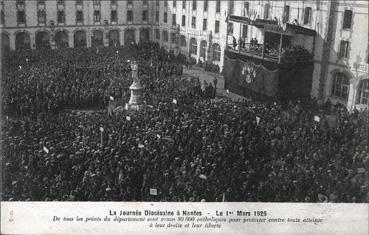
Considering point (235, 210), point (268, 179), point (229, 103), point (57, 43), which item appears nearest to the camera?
point (235, 210)

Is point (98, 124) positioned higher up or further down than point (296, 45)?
further down

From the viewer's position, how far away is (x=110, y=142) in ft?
54.9

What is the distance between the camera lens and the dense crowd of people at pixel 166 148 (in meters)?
12.9

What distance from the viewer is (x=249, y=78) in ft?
89.1

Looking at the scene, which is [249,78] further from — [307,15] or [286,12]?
[307,15]

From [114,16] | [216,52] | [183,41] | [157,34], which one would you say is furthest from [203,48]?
[114,16]

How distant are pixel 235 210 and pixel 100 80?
Answer: 51.2 ft

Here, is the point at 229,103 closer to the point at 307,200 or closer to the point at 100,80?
the point at 100,80

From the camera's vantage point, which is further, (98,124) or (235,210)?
(98,124)

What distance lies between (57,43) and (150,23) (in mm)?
8083

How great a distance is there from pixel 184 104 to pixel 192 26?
16.5m

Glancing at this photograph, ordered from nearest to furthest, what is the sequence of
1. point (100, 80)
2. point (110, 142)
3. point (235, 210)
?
point (235, 210), point (110, 142), point (100, 80)

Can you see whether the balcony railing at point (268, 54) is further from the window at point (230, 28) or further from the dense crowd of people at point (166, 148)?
the window at point (230, 28)

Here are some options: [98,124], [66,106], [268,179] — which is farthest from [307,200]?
[66,106]
